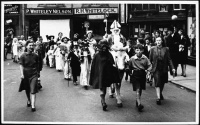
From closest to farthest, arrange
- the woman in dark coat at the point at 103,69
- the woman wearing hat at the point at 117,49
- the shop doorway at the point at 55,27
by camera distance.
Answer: the woman in dark coat at the point at 103,69, the woman wearing hat at the point at 117,49, the shop doorway at the point at 55,27

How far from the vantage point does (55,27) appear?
100 feet

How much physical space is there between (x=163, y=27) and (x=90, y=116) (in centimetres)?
2006

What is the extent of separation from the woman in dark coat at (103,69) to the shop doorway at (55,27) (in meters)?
21.1

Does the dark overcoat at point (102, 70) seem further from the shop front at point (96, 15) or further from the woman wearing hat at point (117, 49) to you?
the shop front at point (96, 15)

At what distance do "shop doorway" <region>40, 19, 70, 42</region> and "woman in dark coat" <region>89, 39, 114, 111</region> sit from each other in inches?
830

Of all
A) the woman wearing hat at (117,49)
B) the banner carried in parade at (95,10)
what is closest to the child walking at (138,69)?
the woman wearing hat at (117,49)

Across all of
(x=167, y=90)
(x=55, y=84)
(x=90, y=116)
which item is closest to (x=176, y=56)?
(x=167, y=90)

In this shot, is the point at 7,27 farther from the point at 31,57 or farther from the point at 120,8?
the point at 31,57

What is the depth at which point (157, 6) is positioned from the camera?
1045 inches

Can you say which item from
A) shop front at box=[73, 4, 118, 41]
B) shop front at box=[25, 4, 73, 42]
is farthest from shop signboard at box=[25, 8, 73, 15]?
shop front at box=[73, 4, 118, 41]

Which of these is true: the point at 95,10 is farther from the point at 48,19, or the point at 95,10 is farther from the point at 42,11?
the point at 42,11

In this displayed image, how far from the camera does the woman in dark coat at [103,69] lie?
8.44 meters

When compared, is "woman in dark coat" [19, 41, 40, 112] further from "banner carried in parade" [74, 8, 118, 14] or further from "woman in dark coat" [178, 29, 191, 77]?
"banner carried in parade" [74, 8, 118, 14]

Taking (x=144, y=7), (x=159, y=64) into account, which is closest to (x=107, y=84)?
(x=159, y=64)
